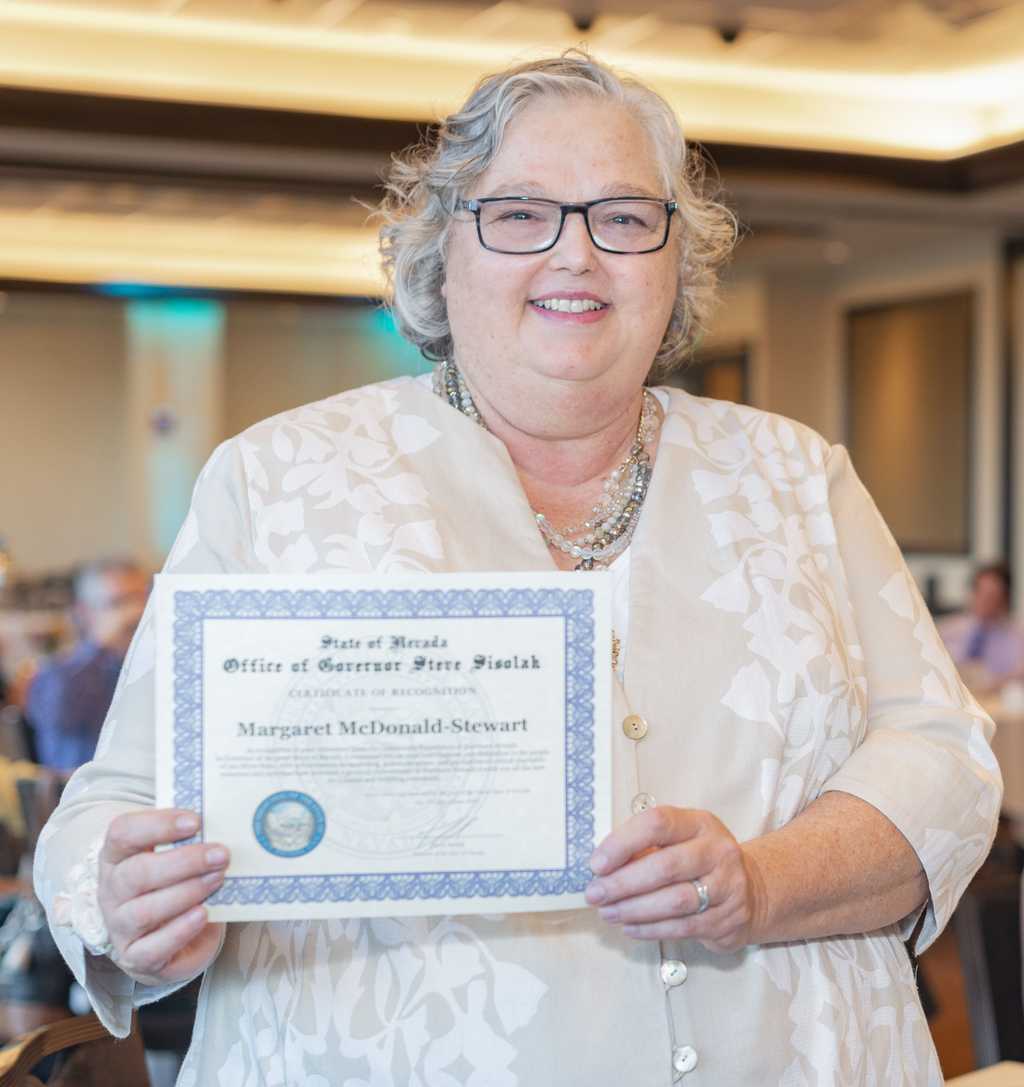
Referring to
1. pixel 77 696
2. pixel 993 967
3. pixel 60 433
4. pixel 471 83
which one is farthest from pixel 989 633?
pixel 60 433

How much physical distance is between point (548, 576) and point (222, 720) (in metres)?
0.32

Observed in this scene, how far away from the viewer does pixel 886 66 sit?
7.40 meters

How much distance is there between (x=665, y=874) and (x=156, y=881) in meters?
0.45

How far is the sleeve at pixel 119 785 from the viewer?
1.33m

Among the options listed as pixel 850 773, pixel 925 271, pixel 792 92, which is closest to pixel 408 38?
pixel 792 92

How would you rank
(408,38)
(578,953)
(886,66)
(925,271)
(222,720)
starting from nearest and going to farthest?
(222,720)
(578,953)
(408,38)
(886,66)
(925,271)

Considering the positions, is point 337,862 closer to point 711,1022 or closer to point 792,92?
point 711,1022

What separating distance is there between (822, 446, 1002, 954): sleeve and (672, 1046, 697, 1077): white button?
319 mm

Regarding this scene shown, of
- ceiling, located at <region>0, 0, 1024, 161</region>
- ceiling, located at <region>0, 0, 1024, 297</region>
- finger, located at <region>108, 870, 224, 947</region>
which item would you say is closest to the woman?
finger, located at <region>108, 870, 224, 947</region>

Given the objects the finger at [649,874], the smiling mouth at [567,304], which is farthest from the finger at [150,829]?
the smiling mouth at [567,304]

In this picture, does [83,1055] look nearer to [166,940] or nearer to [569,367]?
[166,940]

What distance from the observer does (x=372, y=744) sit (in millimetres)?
1266

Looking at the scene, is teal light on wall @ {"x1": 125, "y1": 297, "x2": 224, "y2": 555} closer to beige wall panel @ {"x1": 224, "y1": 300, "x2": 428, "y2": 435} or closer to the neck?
beige wall panel @ {"x1": 224, "y1": 300, "x2": 428, "y2": 435}

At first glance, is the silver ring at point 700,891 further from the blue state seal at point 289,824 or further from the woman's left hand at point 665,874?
the blue state seal at point 289,824
